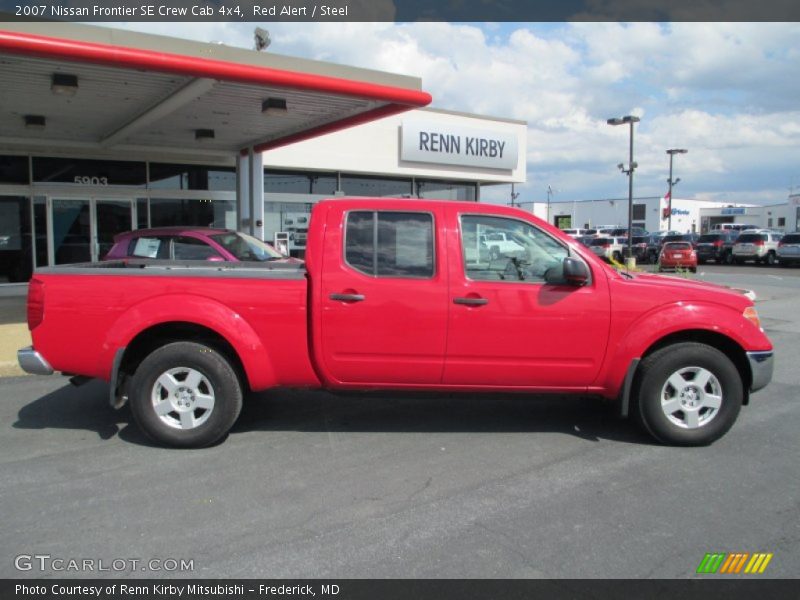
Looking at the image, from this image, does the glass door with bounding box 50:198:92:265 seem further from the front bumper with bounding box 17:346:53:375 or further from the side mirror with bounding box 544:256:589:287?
the side mirror with bounding box 544:256:589:287

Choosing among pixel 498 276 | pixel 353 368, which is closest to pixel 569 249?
pixel 498 276

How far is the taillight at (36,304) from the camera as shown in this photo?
4809 mm

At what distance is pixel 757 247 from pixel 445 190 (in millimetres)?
A: 21044

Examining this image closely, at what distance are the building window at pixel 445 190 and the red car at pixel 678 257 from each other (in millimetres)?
11312

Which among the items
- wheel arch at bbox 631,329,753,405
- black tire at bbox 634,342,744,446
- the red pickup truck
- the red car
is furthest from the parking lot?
Answer: the red car

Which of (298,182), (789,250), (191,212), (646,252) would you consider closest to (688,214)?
(646,252)

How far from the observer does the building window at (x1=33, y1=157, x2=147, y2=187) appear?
14.3 m

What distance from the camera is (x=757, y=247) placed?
107ft

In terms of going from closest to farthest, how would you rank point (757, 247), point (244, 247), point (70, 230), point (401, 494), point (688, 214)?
point (401, 494) < point (244, 247) < point (70, 230) < point (757, 247) < point (688, 214)

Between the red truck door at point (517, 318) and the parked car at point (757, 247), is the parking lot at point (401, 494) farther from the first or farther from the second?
the parked car at point (757, 247)

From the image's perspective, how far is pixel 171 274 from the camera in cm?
481

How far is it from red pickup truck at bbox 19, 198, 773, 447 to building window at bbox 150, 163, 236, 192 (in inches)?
448

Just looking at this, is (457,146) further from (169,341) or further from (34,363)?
(34,363)
